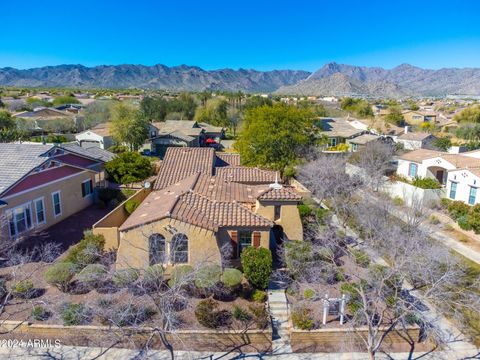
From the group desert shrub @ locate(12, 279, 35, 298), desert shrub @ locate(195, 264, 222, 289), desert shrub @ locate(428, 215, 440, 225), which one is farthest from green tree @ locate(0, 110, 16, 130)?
desert shrub @ locate(428, 215, 440, 225)

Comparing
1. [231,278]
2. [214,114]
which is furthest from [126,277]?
[214,114]

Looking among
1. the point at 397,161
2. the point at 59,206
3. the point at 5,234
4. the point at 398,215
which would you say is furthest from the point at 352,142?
the point at 5,234

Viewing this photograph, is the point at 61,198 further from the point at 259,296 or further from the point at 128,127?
the point at 128,127

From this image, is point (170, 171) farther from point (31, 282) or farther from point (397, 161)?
point (397, 161)

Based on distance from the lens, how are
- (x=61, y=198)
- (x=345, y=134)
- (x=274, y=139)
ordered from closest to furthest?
1. (x=61, y=198)
2. (x=274, y=139)
3. (x=345, y=134)

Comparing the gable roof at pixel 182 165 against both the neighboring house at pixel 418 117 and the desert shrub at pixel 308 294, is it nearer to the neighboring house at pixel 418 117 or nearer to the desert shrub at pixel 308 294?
the desert shrub at pixel 308 294

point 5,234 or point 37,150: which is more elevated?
point 37,150

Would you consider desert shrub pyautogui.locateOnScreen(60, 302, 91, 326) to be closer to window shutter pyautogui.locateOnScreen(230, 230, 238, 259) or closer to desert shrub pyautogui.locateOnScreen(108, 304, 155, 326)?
desert shrub pyautogui.locateOnScreen(108, 304, 155, 326)
